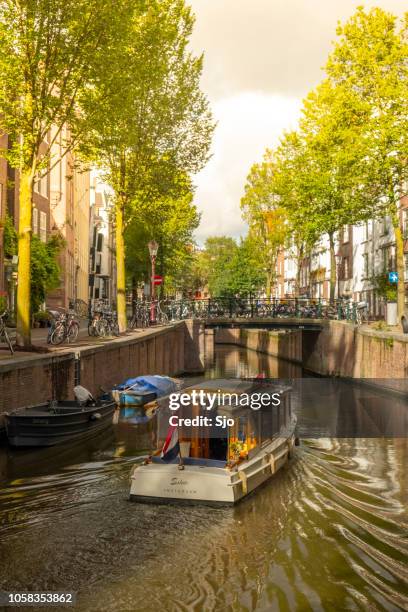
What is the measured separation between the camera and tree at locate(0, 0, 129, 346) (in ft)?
67.7

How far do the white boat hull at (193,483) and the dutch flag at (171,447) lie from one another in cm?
16

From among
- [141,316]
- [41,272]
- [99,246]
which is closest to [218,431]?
[41,272]

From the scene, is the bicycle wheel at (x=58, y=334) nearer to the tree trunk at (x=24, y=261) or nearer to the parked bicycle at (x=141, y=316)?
the tree trunk at (x=24, y=261)

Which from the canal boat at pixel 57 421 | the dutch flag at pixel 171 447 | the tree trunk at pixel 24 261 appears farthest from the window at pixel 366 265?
the dutch flag at pixel 171 447

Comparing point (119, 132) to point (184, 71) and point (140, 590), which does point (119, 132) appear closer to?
point (184, 71)

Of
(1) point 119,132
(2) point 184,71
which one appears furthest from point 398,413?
(2) point 184,71

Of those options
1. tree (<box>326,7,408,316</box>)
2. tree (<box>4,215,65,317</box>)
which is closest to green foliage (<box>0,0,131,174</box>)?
tree (<box>4,215,65,317</box>)

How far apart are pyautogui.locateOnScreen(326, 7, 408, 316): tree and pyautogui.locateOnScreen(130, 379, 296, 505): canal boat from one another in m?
21.1

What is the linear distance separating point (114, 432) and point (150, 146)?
1690cm

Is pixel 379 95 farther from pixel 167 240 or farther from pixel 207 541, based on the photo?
pixel 207 541

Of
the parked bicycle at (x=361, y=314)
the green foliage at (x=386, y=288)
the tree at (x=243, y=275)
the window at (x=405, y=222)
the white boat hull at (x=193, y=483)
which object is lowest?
the white boat hull at (x=193, y=483)

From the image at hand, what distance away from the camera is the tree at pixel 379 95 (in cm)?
3466

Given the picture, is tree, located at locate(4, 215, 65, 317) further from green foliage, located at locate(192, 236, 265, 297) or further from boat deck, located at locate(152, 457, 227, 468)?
green foliage, located at locate(192, 236, 265, 297)

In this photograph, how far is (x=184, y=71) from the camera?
3400cm
